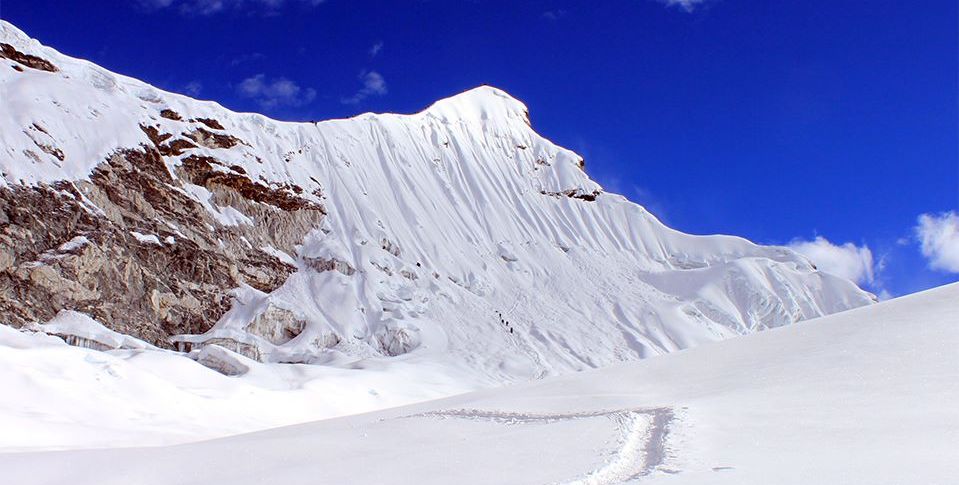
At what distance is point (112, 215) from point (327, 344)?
14.1 m

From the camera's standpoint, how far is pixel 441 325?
48688mm

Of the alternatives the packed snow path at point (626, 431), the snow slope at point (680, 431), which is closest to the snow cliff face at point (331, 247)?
the snow slope at point (680, 431)

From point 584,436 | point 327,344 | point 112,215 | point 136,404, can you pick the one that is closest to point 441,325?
point 327,344

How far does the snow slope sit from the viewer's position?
7.65m

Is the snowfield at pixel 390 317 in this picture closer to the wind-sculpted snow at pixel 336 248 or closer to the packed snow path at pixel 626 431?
the packed snow path at pixel 626 431

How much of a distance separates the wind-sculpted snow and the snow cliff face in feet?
0.47

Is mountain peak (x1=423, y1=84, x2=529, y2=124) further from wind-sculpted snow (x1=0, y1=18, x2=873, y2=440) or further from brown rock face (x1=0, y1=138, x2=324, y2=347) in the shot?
brown rock face (x1=0, y1=138, x2=324, y2=347)

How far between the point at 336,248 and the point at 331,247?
33cm

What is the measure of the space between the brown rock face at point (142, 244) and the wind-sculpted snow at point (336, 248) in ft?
0.34

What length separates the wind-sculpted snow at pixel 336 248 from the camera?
42531mm

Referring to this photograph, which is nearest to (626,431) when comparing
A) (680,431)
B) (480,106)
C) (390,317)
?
(680,431)

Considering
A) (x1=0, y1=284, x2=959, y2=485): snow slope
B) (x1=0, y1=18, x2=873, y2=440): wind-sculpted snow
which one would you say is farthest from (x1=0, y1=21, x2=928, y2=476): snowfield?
(x1=0, y1=18, x2=873, y2=440): wind-sculpted snow

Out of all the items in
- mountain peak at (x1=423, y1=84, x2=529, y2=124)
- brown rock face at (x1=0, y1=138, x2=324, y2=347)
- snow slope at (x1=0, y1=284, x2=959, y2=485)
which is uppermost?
mountain peak at (x1=423, y1=84, x2=529, y2=124)

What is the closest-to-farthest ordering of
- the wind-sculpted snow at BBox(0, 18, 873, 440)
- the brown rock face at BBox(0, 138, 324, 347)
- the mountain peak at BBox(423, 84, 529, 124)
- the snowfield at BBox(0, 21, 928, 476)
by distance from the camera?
1. the snowfield at BBox(0, 21, 928, 476)
2. the brown rock face at BBox(0, 138, 324, 347)
3. the wind-sculpted snow at BBox(0, 18, 873, 440)
4. the mountain peak at BBox(423, 84, 529, 124)
